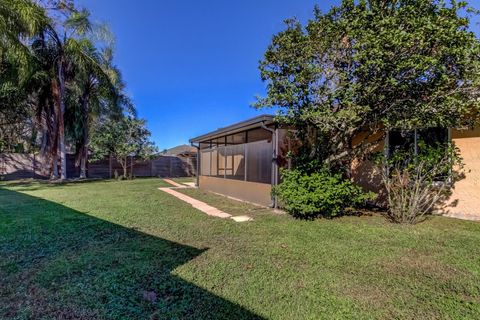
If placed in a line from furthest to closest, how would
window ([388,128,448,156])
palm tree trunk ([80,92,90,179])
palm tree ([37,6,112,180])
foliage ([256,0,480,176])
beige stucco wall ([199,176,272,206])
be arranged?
palm tree trunk ([80,92,90,179]), palm tree ([37,6,112,180]), beige stucco wall ([199,176,272,206]), window ([388,128,448,156]), foliage ([256,0,480,176])

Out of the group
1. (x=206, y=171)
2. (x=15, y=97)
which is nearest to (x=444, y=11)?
(x=206, y=171)

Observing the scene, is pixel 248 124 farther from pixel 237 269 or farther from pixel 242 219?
pixel 237 269

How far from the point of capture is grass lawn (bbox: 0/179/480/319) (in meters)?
2.49

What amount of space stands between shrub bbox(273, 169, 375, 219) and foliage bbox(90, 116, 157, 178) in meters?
14.6

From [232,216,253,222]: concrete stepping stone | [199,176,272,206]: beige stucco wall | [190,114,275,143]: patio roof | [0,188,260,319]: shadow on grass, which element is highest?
[190,114,275,143]: patio roof

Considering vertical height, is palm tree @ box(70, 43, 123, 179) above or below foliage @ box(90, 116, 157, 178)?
above

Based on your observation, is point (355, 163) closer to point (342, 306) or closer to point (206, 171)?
point (342, 306)

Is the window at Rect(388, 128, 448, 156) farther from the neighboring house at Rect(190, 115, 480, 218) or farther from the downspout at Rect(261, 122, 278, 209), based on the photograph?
the downspout at Rect(261, 122, 278, 209)

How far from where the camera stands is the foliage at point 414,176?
552 cm

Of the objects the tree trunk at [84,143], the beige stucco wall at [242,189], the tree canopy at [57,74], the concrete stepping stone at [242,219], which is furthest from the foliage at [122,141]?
the concrete stepping stone at [242,219]

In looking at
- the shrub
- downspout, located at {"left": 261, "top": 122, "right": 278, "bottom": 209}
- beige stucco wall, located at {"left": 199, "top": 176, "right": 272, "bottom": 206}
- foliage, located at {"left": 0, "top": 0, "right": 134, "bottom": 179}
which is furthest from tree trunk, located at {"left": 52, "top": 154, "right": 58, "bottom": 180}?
the shrub

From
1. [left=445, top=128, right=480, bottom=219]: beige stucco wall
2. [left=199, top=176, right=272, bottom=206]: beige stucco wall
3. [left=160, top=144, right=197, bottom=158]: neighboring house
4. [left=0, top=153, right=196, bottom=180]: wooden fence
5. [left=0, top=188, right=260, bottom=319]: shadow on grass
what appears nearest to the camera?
[left=0, top=188, right=260, bottom=319]: shadow on grass

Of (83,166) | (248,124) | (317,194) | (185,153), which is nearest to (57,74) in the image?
(83,166)

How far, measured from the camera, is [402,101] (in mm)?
4910
